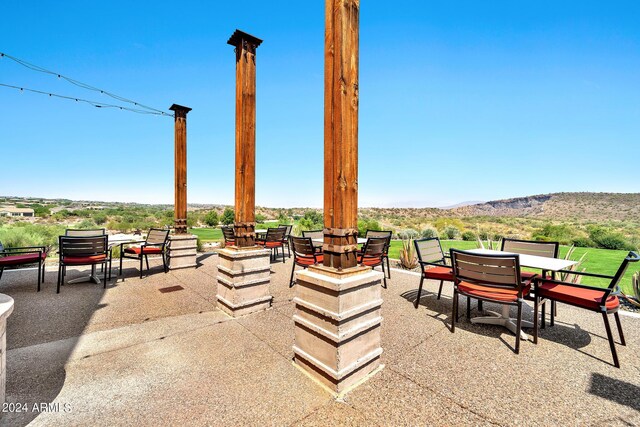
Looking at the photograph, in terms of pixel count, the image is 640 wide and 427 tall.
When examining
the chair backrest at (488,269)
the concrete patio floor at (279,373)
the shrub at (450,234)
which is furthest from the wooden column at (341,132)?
the shrub at (450,234)

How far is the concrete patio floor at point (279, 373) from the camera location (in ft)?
5.80

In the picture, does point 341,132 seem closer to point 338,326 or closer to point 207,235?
point 338,326

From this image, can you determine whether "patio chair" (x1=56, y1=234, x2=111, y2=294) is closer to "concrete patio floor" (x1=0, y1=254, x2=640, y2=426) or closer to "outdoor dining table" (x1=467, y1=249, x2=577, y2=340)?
"concrete patio floor" (x1=0, y1=254, x2=640, y2=426)

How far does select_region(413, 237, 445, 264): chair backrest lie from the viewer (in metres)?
3.89

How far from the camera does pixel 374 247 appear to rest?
4941 millimetres

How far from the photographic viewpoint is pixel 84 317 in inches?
137

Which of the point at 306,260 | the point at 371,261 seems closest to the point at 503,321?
the point at 371,261

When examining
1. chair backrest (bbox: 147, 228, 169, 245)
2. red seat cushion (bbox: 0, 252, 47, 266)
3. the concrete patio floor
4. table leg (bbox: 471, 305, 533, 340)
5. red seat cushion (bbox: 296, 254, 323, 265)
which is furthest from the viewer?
chair backrest (bbox: 147, 228, 169, 245)

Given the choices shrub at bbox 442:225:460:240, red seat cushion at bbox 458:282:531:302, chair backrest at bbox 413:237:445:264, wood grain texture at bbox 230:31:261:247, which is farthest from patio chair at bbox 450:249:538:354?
shrub at bbox 442:225:460:240

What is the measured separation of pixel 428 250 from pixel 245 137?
316 centimetres

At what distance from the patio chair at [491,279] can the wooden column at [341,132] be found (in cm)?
154

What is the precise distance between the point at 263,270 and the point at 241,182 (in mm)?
1292

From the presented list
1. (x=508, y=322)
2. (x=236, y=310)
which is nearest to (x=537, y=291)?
(x=508, y=322)

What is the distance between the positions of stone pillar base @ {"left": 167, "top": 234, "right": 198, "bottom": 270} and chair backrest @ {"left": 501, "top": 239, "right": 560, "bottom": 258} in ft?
20.9
